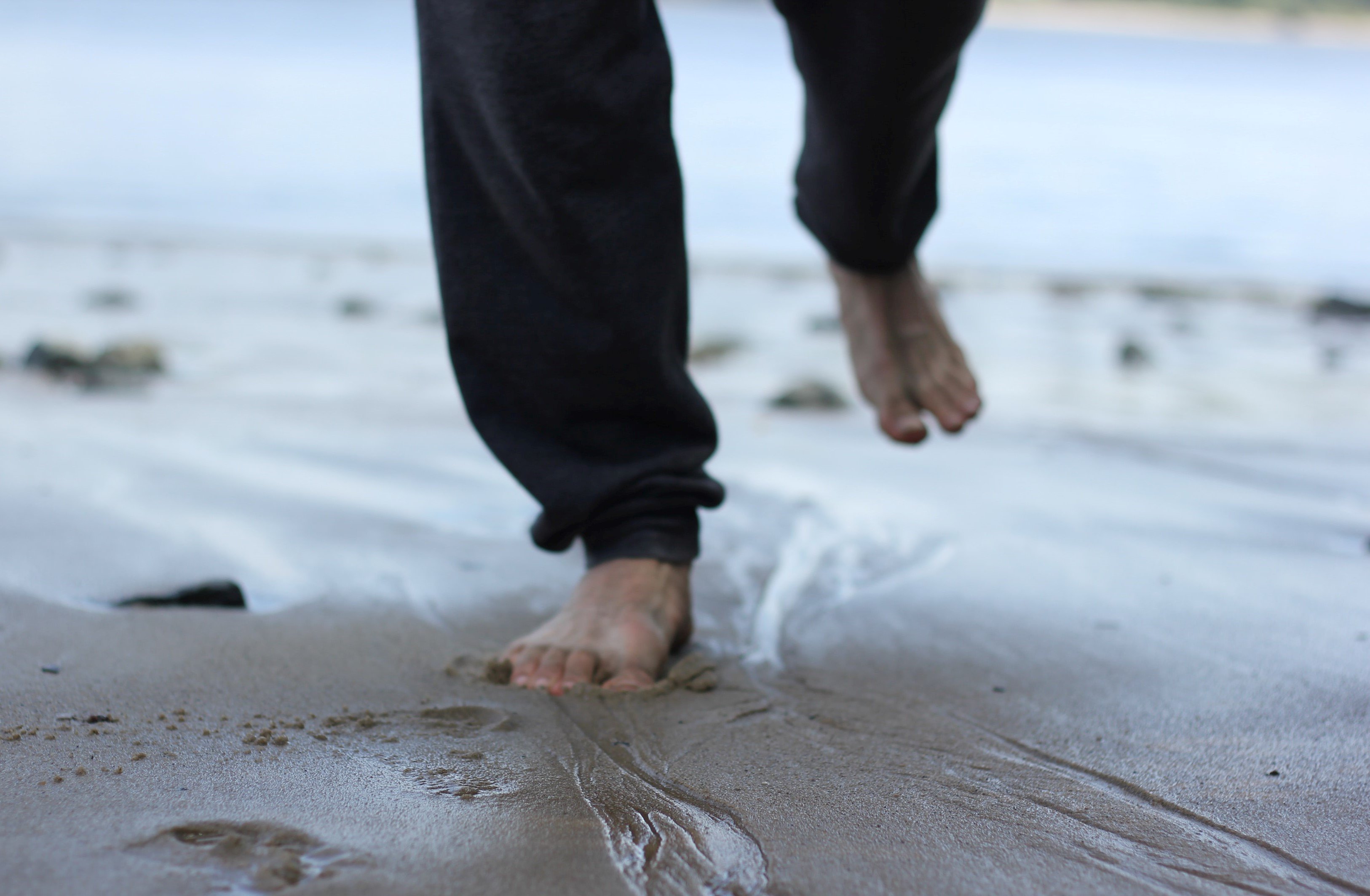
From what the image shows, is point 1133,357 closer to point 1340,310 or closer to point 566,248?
point 1340,310

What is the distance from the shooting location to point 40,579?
1.50 meters

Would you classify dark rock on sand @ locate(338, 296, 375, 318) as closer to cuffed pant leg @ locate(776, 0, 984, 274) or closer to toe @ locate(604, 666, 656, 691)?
cuffed pant leg @ locate(776, 0, 984, 274)

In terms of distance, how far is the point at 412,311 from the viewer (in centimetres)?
475

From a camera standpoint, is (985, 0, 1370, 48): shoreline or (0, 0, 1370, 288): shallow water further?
(985, 0, 1370, 48): shoreline

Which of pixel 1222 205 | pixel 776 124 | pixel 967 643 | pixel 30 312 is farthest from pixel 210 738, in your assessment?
pixel 776 124

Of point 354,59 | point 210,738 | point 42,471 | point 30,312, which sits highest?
point 210,738

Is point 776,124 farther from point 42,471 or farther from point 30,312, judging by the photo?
point 42,471

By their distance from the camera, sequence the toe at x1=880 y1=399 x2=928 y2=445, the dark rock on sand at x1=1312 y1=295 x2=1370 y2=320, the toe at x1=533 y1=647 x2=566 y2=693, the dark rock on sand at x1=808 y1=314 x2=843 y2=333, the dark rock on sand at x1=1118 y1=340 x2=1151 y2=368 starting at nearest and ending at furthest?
the toe at x1=533 y1=647 x2=566 y2=693, the toe at x1=880 y1=399 x2=928 y2=445, the dark rock on sand at x1=1118 y1=340 x2=1151 y2=368, the dark rock on sand at x1=808 y1=314 x2=843 y2=333, the dark rock on sand at x1=1312 y1=295 x2=1370 y2=320

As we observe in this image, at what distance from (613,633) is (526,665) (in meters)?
0.10

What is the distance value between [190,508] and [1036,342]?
3312 mm

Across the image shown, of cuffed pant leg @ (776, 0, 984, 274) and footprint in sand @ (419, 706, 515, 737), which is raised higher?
cuffed pant leg @ (776, 0, 984, 274)

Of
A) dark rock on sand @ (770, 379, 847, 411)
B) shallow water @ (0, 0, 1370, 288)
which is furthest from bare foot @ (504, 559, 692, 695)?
shallow water @ (0, 0, 1370, 288)

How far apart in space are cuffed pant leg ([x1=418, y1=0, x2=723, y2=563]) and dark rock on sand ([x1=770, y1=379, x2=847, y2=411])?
1548 mm

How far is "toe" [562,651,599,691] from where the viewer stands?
123 centimetres
